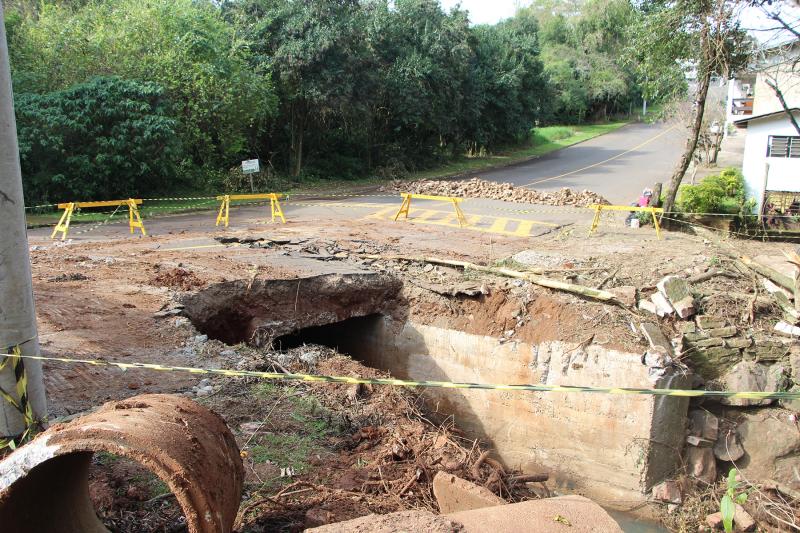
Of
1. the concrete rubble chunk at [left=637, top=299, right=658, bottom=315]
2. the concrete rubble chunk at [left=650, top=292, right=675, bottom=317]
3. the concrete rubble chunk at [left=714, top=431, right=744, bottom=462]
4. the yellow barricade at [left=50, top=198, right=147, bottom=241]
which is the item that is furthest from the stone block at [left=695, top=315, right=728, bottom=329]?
the yellow barricade at [left=50, top=198, right=147, bottom=241]

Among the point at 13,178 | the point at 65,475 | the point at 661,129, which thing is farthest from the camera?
the point at 661,129

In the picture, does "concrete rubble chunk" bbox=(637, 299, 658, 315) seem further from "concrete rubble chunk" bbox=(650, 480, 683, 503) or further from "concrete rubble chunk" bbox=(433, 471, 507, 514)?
"concrete rubble chunk" bbox=(433, 471, 507, 514)

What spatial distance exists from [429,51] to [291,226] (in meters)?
17.5

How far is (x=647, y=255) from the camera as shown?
13.6 meters

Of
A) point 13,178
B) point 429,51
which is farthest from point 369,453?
point 429,51

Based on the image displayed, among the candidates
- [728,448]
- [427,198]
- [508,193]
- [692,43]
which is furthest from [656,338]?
[508,193]

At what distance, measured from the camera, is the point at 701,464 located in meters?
10.0

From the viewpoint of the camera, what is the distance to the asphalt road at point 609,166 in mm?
27938

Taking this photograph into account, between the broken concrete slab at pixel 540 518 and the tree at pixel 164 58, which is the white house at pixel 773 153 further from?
the broken concrete slab at pixel 540 518

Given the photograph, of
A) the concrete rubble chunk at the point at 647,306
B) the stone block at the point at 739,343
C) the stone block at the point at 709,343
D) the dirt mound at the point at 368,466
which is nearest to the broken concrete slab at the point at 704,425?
the stone block at the point at 709,343

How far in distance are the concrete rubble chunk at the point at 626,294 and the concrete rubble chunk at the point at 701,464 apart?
2.55 m

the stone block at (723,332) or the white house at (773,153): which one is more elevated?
the white house at (773,153)

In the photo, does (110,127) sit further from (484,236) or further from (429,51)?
(429,51)

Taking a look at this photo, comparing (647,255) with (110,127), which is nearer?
(647,255)
